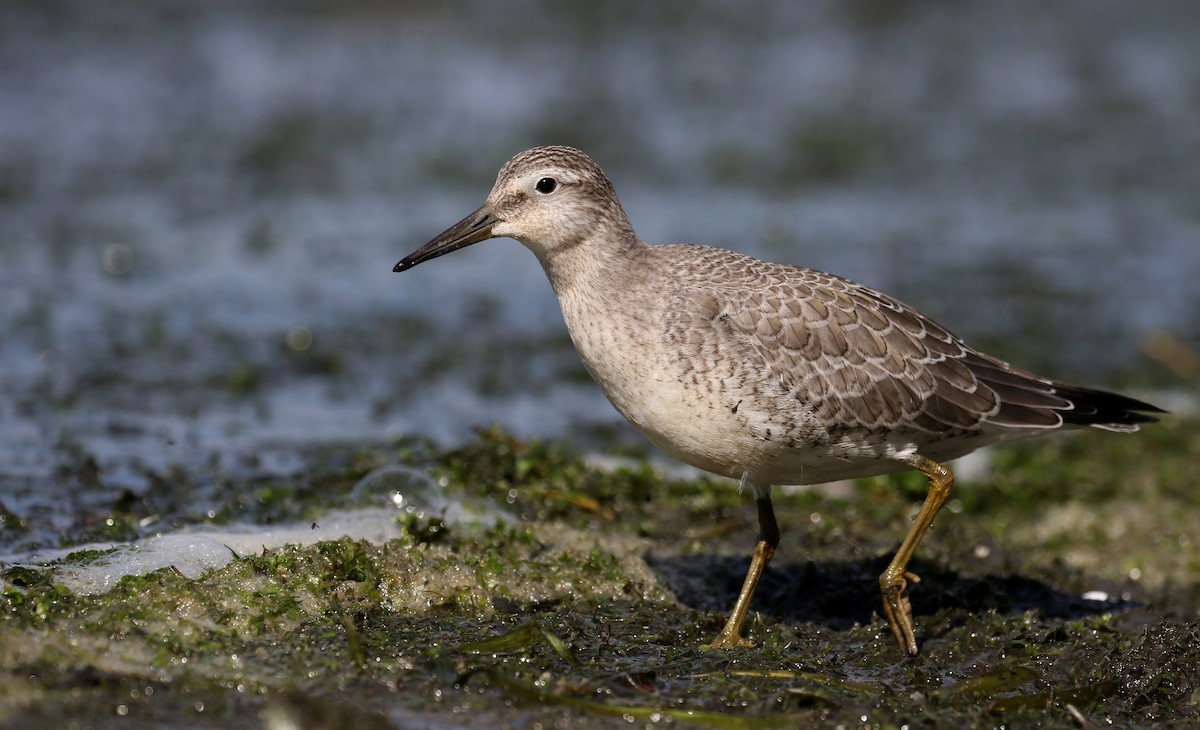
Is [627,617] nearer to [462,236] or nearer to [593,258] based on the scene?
[593,258]

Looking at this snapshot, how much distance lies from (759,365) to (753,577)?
3.45 ft

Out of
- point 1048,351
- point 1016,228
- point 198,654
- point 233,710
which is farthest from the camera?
point 1016,228

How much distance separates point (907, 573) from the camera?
610cm

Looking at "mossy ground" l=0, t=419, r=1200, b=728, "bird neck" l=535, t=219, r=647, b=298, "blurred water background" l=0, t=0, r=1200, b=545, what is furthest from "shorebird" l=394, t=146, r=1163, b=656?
"blurred water background" l=0, t=0, r=1200, b=545

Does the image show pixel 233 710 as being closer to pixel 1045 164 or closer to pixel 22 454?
pixel 22 454

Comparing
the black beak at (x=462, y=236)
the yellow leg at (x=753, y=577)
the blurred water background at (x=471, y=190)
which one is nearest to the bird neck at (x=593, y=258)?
the black beak at (x=462, y=236)

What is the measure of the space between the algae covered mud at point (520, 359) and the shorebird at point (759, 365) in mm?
785

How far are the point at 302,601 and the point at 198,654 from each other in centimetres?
61

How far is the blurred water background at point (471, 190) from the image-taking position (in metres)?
8.97

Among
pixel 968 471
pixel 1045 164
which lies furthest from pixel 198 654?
pixel 1045 164

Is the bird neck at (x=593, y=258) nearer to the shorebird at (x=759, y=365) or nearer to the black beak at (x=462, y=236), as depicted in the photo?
the shorebird at (x=759, y=365)

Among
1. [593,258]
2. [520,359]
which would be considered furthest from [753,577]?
[520,359]

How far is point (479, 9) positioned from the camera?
17.9 metres

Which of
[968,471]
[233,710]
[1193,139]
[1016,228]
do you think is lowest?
[233,710]
